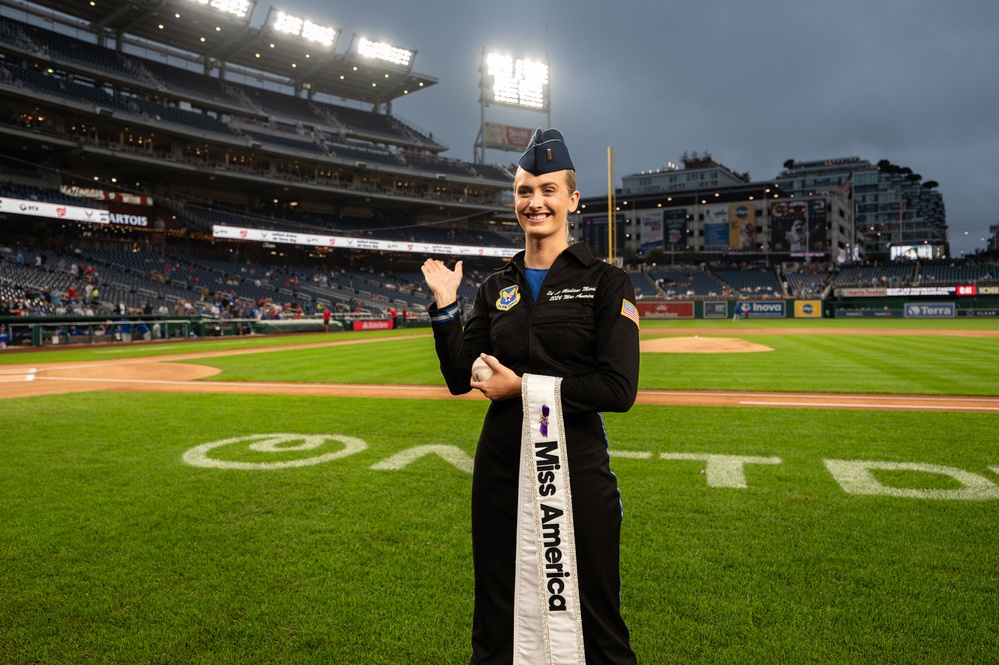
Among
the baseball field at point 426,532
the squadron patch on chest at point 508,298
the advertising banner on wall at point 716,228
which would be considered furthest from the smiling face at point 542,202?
the advertising banner on wall at point 716,228

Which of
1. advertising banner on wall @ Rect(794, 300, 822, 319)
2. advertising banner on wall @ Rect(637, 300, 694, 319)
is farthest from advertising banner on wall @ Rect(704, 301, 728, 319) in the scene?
advertising banner on wall @ Rect(794, 300, 822, 319)

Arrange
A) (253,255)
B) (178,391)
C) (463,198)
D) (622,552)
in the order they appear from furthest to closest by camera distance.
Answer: (463,198) → (253,255) → (178,391) → (622,552)

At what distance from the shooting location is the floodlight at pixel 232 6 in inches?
1921

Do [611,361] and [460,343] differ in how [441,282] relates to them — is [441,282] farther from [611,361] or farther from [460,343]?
[611,361]

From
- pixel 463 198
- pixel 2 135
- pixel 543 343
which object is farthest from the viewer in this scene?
pixel 463 198

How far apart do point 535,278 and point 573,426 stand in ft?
2.12

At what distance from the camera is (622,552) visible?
4242mm

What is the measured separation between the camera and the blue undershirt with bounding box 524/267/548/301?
2.47 m

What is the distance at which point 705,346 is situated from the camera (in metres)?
23.1

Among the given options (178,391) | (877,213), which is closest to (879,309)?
(178,391)

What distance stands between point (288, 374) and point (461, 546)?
40.8 ft

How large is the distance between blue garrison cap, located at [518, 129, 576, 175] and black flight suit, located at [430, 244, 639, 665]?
338 mm

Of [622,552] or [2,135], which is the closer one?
[622,552]

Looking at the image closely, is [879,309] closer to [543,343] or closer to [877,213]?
[543,343]
